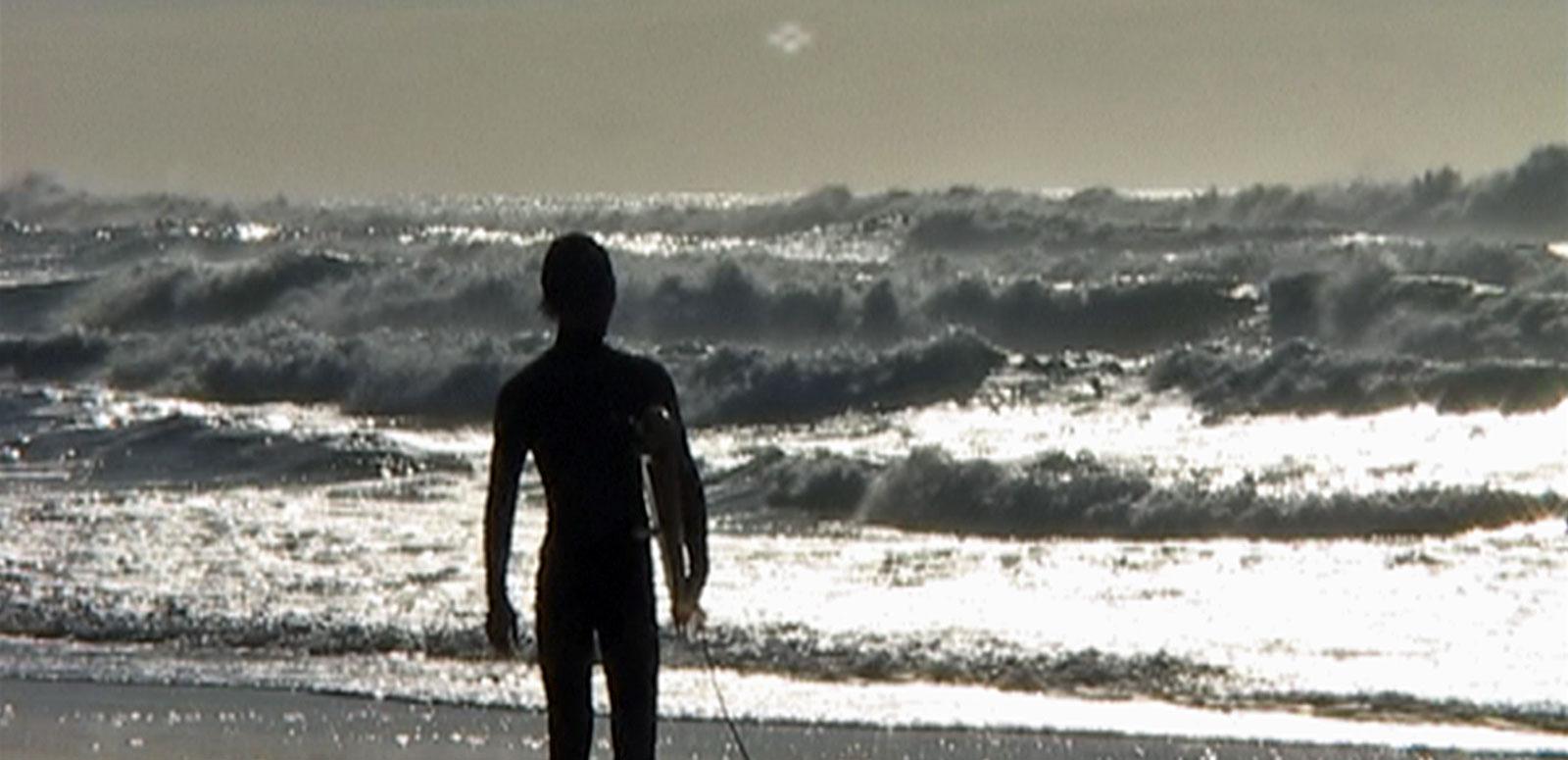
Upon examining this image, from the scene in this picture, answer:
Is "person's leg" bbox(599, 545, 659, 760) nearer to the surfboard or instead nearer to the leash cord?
the surfboard

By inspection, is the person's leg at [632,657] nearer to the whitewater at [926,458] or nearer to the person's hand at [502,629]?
the person's hand at [502,629]

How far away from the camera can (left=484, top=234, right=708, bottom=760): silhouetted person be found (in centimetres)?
753

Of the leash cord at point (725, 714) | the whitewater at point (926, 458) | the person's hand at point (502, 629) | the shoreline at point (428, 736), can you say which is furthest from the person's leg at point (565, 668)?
the whitewater at point (926, 458)

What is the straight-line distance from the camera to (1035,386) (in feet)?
96.2

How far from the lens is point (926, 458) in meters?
21.7

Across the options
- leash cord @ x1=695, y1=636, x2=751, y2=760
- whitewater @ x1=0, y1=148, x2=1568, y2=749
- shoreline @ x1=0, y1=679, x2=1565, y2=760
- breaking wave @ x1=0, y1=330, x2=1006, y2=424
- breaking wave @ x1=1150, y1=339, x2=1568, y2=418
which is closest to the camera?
leash cord @ x1=695, y1=636, x2=751, y2=760

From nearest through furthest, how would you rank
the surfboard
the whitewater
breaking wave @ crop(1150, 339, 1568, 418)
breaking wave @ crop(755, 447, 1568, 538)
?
the surfboard, the whitewater, breaking wave @ crop(755, 447, 1568, 538), breaking wave @ crop(1150, 339, 1568, 418)

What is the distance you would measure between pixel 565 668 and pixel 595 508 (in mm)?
374

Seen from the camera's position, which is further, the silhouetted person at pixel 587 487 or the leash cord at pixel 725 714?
the leash cord at pixel 725 714

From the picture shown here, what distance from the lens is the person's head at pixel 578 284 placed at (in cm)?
755

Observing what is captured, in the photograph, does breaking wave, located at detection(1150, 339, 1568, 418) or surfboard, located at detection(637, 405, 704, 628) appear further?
breaking wave, located at detection(1150, 339, 1568, 418)

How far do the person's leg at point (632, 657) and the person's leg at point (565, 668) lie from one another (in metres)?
0.05

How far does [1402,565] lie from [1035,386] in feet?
39.9

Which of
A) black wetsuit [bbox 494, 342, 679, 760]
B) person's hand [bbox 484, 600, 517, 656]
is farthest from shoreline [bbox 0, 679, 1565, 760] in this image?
person's hand [bbox 484, 600, 517, 656]
